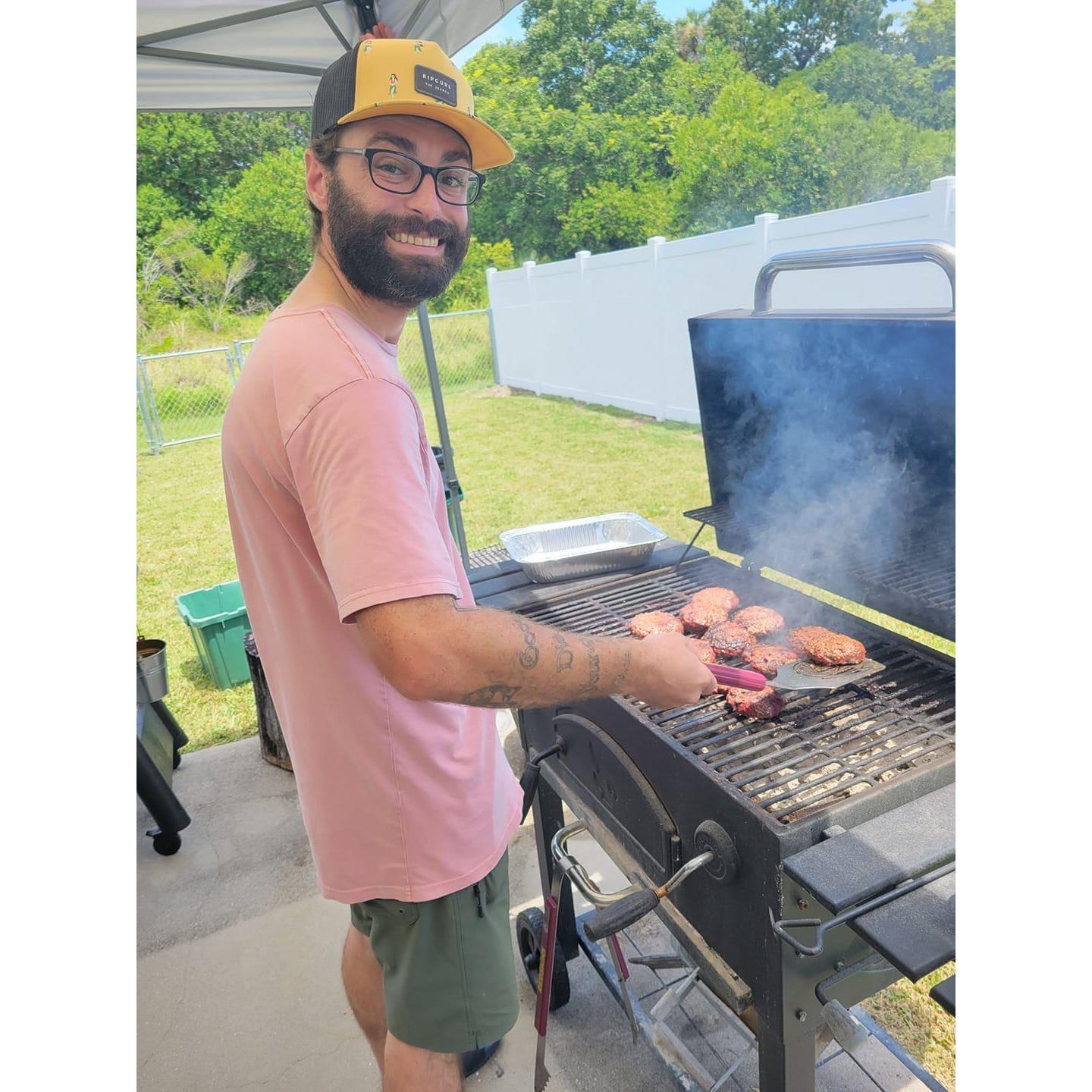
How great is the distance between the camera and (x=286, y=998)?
2.60 meters

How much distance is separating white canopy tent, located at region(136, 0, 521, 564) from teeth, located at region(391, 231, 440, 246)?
7.23 ft

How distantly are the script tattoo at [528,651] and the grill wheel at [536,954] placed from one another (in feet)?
4.66

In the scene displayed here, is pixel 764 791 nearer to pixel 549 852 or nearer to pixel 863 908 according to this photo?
pixel 863 908

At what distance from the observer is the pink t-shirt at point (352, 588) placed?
1.08 m

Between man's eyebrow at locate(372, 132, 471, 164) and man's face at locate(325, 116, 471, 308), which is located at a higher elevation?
man's eyebrow at locate(372, 132, 471, 164)

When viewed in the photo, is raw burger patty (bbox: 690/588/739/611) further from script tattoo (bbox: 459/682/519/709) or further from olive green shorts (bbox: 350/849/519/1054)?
script tattoo (bbox: 459/682/519/709)

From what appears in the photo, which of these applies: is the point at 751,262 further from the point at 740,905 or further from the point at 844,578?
the point at 740,905

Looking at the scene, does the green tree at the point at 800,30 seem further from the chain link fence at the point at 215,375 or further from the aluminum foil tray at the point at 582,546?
the aluminum foil tray at the point at 582,546

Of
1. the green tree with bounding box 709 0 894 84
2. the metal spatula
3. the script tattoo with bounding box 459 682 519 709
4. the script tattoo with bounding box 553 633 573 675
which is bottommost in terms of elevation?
the metal spatula

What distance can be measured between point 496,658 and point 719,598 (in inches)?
43.0

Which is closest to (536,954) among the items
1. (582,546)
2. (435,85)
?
(582,546)

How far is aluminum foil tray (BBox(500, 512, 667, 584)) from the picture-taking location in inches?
94.3

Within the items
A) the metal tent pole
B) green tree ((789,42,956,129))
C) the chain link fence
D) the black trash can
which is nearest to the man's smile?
the metal tent pole

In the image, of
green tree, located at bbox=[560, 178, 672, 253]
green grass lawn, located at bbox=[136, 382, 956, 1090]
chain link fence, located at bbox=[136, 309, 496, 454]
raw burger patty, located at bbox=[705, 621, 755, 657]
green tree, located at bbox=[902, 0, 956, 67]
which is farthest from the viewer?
green tree, located at bbox=[560, 178, 672, 253]
